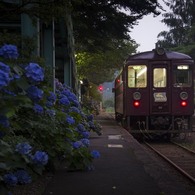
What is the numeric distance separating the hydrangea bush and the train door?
25.7ft

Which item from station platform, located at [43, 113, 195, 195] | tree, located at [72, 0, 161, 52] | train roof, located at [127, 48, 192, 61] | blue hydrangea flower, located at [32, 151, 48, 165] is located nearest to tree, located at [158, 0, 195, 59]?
tree, located at [72, 0, 161, 52]

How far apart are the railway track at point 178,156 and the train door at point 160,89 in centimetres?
141

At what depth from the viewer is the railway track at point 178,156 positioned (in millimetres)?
12388

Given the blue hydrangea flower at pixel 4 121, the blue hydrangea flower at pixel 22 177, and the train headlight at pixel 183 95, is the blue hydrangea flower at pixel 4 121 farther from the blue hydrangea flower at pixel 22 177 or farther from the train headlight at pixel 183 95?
the train headlight at pixel 183 95

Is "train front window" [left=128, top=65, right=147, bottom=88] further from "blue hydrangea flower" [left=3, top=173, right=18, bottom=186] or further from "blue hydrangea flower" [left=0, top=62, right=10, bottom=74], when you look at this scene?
"blue hydrangea flower" [left=0, top=62, right=10, bottom=74]

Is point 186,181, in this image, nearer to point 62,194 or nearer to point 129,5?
point 62,194

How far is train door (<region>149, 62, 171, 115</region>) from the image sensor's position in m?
19.3

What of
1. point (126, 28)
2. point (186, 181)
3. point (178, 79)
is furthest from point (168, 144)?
point (186, 181)

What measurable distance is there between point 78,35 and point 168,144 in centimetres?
690

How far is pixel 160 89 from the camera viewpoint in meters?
19.4

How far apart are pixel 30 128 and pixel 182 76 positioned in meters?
13.2

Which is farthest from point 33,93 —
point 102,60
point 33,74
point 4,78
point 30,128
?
point 102,60

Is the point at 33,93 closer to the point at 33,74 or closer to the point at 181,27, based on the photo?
the point at 33,74

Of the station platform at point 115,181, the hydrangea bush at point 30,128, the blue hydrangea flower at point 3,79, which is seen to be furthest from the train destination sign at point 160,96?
the blue hydrangea flower at point 3,79
